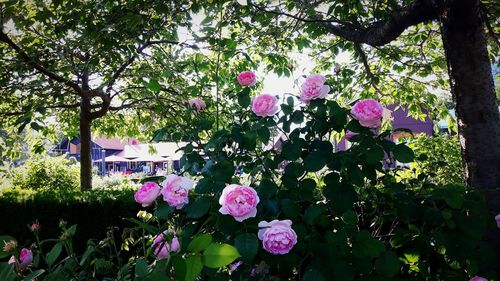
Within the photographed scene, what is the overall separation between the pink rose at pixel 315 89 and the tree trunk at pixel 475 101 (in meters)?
1.19

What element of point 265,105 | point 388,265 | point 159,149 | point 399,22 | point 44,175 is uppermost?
point 399,22

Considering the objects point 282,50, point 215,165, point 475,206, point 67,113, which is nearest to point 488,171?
point 475,206

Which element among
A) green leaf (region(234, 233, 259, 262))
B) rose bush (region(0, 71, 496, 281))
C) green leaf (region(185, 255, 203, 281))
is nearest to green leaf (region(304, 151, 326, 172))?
rose bush (region(0, 71, 496, 281))

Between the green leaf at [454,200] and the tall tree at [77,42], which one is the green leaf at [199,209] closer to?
the tall tree at [77,42]

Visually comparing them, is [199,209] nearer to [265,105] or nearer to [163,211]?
[163,211]

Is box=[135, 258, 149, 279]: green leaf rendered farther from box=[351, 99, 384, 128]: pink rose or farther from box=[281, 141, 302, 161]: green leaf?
box=[351, 99, 384, 128]: pink rose

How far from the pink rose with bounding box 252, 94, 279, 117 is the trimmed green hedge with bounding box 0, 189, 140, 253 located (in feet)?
11.9

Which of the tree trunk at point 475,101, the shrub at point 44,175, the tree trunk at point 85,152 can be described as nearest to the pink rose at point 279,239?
the tree trunk at point 475,101

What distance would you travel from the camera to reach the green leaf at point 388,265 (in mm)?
1273

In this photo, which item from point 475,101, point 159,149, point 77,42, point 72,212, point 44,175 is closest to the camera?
point 475,101

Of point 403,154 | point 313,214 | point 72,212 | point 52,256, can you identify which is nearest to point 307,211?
point 313,214

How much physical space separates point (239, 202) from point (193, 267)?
1.27 feet

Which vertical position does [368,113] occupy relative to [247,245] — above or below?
above

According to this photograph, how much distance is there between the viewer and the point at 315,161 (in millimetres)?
1396
